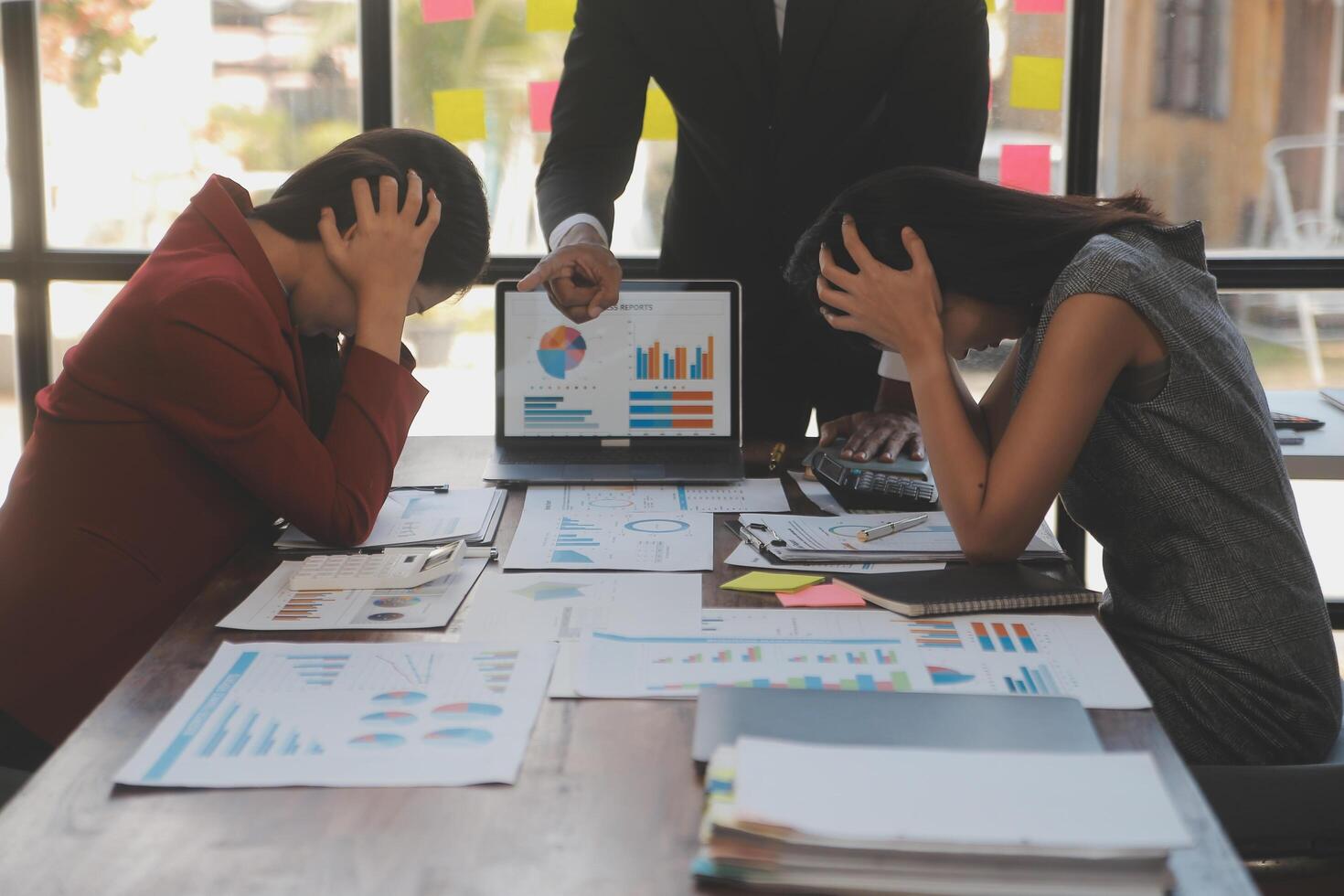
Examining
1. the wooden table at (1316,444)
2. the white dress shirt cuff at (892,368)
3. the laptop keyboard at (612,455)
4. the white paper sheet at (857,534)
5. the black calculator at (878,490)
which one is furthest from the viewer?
the wooden table at (1316,444)

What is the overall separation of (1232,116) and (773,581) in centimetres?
217

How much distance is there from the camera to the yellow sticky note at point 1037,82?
278 cm

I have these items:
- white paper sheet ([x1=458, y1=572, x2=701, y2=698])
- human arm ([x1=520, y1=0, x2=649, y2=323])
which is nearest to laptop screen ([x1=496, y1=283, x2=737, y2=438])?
human arm ([x1=520, y1=0, x2=649, y2=323])

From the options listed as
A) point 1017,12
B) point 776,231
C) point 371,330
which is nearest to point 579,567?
point 371,330

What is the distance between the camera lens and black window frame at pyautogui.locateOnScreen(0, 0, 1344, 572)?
2.76 m

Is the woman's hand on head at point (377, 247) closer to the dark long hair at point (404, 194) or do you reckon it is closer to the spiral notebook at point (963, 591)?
the dark long hair at point (404, 194)

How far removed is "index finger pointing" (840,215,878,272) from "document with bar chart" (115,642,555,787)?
2.02ft

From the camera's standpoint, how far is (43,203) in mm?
2859

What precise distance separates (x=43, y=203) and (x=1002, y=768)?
2.81 meters

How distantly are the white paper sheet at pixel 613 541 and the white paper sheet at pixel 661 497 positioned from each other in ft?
0.10

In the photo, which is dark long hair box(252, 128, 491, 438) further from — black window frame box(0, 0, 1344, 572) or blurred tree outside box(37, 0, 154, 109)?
blurred tree outside box(37, 0, 154, 109)

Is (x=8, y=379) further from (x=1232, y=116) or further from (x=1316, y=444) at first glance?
(x=1232, y=116)

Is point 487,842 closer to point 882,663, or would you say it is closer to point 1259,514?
point 882,663

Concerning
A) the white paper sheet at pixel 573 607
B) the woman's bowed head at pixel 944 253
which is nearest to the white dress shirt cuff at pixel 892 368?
the woman's bowed head at pixel 944 253
